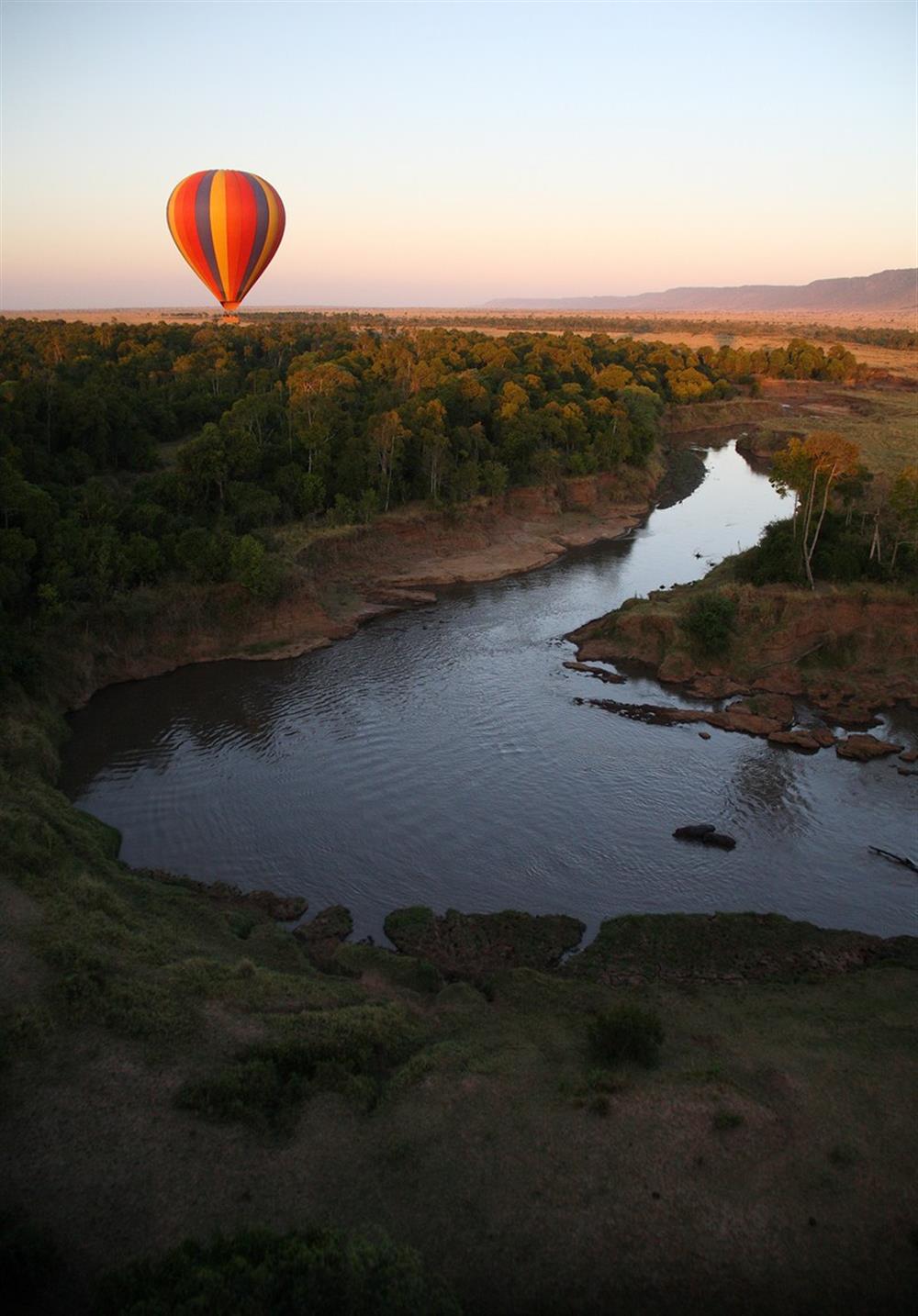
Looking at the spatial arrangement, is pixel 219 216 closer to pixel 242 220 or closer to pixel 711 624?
pixel 242 220

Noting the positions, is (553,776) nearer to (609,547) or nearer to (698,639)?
(698,639)

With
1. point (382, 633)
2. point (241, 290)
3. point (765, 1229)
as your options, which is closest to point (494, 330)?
point (241, 290)

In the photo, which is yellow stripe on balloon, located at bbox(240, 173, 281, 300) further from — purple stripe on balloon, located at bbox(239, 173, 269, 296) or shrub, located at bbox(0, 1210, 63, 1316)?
shrub, located at bbox(0, 1210, 63, 1316)

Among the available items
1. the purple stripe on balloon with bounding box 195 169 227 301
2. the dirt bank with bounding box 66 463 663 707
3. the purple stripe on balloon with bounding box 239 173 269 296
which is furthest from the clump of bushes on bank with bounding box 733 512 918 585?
the purple stripe on balloon with bounding box 195 169 227 301

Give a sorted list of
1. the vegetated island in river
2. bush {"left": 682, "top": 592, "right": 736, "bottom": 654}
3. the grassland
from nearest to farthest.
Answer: the grassland, the vegetated island in river, bush {"left": 682, "top": 592, "right": 736, "bottom": 654}

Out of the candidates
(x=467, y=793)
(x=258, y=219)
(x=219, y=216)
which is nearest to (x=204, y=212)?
(x=219, y=216)

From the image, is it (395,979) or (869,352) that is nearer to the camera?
(395,979)
